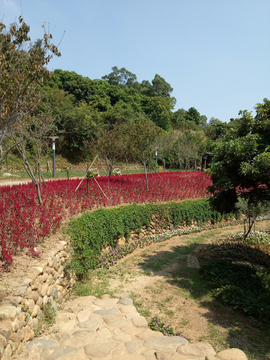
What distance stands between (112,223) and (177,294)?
2847 mm

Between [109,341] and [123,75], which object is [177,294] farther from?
[123,75]

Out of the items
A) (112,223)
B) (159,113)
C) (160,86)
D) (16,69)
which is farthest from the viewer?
(160,86)

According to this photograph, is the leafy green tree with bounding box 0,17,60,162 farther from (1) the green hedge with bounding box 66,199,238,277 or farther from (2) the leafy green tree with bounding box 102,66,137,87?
(2) the leafy green tree with bounding box 102,66,137,87

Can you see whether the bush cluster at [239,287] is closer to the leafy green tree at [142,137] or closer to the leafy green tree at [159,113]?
the leafy green tree at [142,137]

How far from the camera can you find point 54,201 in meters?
7.89

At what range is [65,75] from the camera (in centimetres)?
3969

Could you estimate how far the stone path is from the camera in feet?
10.3

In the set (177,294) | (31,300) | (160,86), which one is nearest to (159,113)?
(160,86)

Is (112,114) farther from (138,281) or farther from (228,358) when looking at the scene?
(228,358)

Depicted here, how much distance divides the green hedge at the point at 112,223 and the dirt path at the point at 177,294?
59cm

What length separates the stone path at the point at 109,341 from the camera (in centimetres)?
314

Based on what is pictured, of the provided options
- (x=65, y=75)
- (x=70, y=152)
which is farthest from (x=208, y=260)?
(x=65, y=75)

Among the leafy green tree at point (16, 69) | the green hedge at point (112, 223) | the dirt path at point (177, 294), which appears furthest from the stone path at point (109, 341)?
the leafy green tree at point (16, 69)

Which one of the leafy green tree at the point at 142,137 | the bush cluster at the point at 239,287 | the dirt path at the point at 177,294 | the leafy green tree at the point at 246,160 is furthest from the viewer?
the leafy green tree at the point at 142,137
